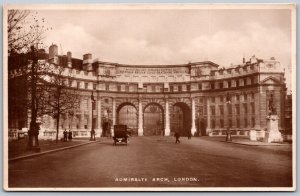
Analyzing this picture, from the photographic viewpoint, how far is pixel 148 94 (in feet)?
31.5

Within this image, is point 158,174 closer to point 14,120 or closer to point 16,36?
point 14,120

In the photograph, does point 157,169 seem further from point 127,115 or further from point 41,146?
point 41,146

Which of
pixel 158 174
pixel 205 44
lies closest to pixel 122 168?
pixel 158 174

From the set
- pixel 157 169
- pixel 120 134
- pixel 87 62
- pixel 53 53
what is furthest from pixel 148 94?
pixel 53 53

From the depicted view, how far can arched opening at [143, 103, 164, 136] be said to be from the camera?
9727 millimetres

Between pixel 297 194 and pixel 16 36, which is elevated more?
pixel 16 36

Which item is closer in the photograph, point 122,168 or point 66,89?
point 122,168

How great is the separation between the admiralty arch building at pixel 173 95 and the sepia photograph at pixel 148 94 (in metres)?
0.02

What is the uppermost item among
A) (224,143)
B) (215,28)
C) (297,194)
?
(215,28)

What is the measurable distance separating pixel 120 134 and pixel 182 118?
1.12 metres

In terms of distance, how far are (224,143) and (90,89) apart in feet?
8.13

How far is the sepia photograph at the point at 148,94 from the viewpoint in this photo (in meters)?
8.77

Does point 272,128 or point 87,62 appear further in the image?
point 87,62

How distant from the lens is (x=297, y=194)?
8.66 metres
